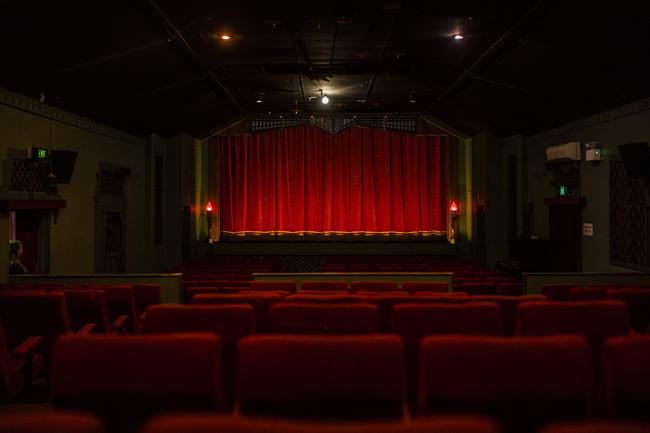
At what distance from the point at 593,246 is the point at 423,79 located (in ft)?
15.4

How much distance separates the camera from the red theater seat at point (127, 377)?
1789 millimetres

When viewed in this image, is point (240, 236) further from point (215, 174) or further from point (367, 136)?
point (367, 136)

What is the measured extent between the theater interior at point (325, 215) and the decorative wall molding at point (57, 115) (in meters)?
0.06

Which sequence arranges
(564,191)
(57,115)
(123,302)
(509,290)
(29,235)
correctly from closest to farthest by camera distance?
(123,302), (509,290), (29,235), (57,115), (564,191)

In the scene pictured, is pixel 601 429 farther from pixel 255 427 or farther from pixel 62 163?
pixel 62 163

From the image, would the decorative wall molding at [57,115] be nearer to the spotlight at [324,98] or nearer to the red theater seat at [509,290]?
the spotlight at [324,98]

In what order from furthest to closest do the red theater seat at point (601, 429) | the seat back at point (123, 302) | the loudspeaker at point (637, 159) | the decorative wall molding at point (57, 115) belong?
1. the loudspeaker at point (637, 159)
2. the decorative wall molding at point (57, 115)
3. the seat back at point (123, 302)
4. the red theater seat at point (601, 429)

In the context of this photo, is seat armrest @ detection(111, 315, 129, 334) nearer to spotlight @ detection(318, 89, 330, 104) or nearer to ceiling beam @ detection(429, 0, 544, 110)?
ceiling beam @ detection(429, 0, 544, 110)

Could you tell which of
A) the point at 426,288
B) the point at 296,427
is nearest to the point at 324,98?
the point at 426,288

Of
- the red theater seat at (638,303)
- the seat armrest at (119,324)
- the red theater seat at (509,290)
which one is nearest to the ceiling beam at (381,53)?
the red theater seat at (509,290)

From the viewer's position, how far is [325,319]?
2500 millimetres

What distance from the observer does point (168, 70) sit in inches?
335

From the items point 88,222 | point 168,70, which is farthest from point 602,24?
point 88,222

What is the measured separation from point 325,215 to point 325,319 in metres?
12.8
